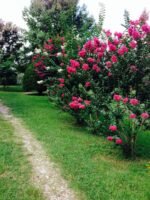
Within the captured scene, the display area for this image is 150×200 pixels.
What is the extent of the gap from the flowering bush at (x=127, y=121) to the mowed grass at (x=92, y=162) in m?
Answer: 0.33

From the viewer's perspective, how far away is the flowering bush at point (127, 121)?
19.8ft

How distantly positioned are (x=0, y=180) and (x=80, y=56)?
3.98 meters

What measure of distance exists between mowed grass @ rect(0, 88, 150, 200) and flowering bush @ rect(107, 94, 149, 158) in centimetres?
33

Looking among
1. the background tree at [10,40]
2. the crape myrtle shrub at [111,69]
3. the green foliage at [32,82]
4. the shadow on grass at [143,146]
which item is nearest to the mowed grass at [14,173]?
the crape myrtle shrub at [111,69]

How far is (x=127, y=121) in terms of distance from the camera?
648 centimetres

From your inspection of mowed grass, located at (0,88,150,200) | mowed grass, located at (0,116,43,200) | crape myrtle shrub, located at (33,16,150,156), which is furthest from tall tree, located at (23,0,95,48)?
mowed grass, located at (0,116,43,200)

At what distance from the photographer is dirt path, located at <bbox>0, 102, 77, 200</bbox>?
4.69 m

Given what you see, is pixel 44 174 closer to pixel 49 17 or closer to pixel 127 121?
pixel 127 121

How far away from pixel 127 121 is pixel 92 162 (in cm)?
113

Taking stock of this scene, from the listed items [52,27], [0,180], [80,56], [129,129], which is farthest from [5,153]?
[52,27]

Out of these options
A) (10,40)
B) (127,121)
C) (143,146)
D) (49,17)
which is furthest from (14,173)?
(10,40)

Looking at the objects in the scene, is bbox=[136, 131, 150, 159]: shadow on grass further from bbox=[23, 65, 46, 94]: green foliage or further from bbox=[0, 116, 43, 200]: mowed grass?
bbox=[23, 65, 46, 94]: green foliage

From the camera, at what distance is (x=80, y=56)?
8.08 m

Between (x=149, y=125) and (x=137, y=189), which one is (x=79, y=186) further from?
(x=149, y=125)
